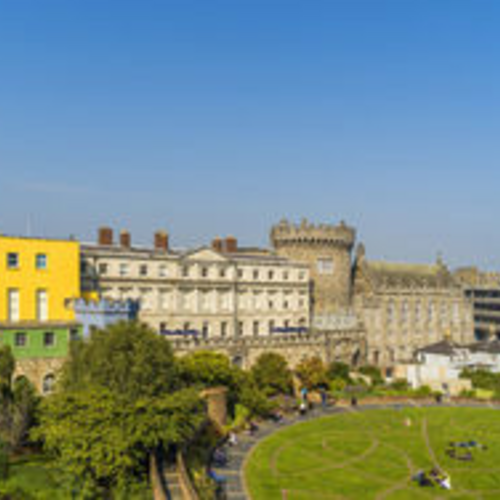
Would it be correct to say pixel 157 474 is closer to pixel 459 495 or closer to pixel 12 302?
pixel 459 495

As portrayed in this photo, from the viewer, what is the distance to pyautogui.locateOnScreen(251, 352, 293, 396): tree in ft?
202

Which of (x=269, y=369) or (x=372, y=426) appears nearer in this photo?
(x=372, y=426)

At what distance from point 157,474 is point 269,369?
92.0 feet

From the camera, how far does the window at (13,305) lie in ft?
167

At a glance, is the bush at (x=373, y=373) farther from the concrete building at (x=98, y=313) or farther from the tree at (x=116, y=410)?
the tree at (x=116, y=410)

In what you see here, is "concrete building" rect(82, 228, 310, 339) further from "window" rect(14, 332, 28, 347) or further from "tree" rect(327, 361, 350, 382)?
"window" rect(14, 332, 28, 347)

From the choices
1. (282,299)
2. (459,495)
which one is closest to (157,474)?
(459,495)

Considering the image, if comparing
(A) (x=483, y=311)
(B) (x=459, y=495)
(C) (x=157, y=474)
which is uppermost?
(A) (x=483, y=311)

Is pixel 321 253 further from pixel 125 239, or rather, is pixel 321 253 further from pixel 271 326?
pixel 125 239

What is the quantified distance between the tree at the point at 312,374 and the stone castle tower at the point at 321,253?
1516cm

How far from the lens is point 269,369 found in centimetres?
6238

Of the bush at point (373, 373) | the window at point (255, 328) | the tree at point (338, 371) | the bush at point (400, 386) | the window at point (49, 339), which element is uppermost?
the window at point (49, 339)

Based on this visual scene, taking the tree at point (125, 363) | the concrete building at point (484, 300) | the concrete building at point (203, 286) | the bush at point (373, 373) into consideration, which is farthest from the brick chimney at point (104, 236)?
the concrete building at point (484, 300)

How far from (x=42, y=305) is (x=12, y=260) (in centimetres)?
446
